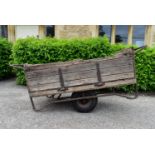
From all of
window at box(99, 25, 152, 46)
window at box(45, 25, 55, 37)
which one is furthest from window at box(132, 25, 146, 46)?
window at box(45, 25, 55, 37)

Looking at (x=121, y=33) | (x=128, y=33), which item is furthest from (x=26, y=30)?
(x=128, y=33)

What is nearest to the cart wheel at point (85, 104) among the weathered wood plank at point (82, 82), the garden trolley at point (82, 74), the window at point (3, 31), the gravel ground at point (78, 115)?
the gravel ground at point (78, 115)

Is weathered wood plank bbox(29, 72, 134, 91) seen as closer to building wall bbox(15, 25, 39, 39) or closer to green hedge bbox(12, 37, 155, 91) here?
green hedge bbox(12, 37, 155, 91)

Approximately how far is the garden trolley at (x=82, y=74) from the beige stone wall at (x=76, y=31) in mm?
5402

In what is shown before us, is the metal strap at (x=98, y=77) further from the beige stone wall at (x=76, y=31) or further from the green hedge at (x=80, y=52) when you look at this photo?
the beige stone wall at (x=76, y=31)

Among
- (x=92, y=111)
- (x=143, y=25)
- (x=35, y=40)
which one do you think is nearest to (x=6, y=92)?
(x=35, y=40)

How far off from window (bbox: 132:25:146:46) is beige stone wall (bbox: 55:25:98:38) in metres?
1.81

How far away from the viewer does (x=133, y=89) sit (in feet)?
24.1

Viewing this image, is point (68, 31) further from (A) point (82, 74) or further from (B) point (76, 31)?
(A) point (82, 74)

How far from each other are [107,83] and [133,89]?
229 cm

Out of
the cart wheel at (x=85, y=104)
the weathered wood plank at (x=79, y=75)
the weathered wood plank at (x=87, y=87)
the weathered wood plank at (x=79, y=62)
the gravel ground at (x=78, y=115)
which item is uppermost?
Result: the weathered wood plank at (x=79, y=62)

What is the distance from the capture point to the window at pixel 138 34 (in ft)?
35.4

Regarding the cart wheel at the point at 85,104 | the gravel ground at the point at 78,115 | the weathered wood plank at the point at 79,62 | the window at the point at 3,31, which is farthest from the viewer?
the window at the point at 3,31

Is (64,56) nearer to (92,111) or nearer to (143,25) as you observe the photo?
(92,111)
